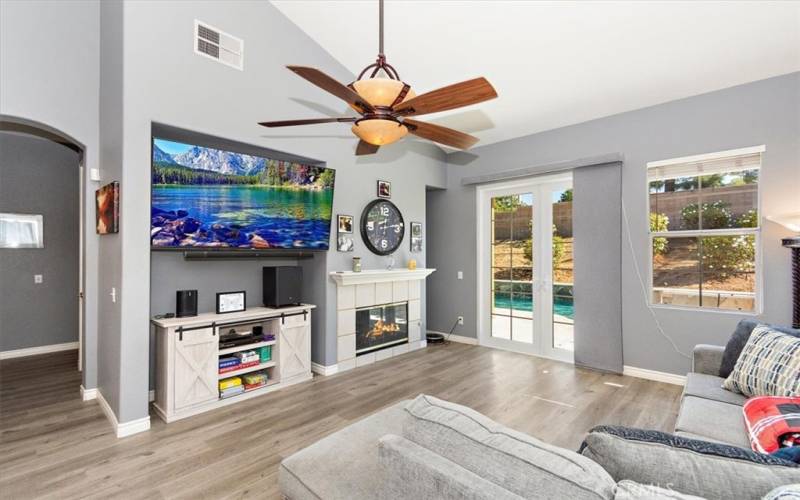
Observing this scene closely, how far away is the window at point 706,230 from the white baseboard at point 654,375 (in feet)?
2.49

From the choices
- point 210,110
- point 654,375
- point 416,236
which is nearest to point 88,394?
point 210,110

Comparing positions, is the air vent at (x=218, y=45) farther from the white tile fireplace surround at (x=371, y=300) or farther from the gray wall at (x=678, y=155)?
the gray wall at (x=678, y=155)

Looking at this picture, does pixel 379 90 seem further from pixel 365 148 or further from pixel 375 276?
pixel 375 276

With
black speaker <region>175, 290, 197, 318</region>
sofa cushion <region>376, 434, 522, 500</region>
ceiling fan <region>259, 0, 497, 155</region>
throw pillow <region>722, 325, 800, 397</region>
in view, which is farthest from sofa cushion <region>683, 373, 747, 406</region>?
black speaker <region>175, 290, 197, 318</region>

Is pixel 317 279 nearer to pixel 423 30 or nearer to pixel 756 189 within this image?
pixel 423 30

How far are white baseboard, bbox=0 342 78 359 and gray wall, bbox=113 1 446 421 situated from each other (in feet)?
10.2

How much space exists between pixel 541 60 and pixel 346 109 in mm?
2142

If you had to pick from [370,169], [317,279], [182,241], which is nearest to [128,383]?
[182,241]

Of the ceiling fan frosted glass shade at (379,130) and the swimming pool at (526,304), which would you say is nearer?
the ceiling fan frosted glass shade at (379,130)

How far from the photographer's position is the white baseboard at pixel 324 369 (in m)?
4.11

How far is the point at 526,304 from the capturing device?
5.08m

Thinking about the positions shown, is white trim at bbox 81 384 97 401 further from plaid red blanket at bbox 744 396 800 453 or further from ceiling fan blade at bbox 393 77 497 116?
plaid red blanket at bbox 744 396 800 453

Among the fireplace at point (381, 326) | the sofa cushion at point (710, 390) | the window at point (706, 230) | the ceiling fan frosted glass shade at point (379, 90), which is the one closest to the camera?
the ceiling fan frosted glass shade at point (379, 90)

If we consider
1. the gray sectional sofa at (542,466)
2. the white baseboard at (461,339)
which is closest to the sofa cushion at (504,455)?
the gray sectional sofa at (542,466)
